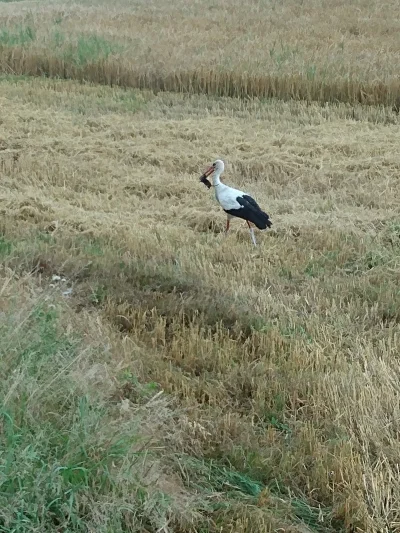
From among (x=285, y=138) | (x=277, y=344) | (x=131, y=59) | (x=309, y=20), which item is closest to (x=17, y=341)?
(x=277, y=344)

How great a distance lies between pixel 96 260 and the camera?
230 inches

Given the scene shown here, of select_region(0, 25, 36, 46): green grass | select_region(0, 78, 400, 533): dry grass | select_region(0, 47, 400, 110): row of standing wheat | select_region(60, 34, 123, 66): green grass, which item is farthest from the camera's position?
select_region(0, 25, 36, 46): green grass

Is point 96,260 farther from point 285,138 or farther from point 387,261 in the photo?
point 285,138

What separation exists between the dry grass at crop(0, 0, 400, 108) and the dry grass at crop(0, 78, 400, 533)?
3.36 metres

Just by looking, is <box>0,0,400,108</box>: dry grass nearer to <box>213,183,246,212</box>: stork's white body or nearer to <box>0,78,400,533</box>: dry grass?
<box>0,78,400,533</box>: dry grass

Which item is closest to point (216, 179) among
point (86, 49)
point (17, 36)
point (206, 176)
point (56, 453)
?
point (206, 176)

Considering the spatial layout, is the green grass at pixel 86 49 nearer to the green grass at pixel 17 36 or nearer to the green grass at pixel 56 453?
the green grass at pixel 17 36

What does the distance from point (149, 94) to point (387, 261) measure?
7406mm

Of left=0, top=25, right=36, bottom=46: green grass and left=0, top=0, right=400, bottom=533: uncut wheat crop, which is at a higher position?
left=0, top=0, right=400, bottom=533: uncut wheat crop

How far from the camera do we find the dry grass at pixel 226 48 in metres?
12.6

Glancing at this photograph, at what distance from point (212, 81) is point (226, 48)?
1789mm

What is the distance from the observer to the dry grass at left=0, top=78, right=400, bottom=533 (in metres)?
3.07

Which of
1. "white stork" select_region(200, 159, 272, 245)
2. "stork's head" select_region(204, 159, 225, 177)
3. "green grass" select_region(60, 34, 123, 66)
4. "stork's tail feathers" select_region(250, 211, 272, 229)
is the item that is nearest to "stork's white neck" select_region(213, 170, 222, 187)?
"stork's head" select_region(204, 159, 225, 177)

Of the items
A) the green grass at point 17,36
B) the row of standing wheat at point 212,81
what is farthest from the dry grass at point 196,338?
the green grass at point 17,36
